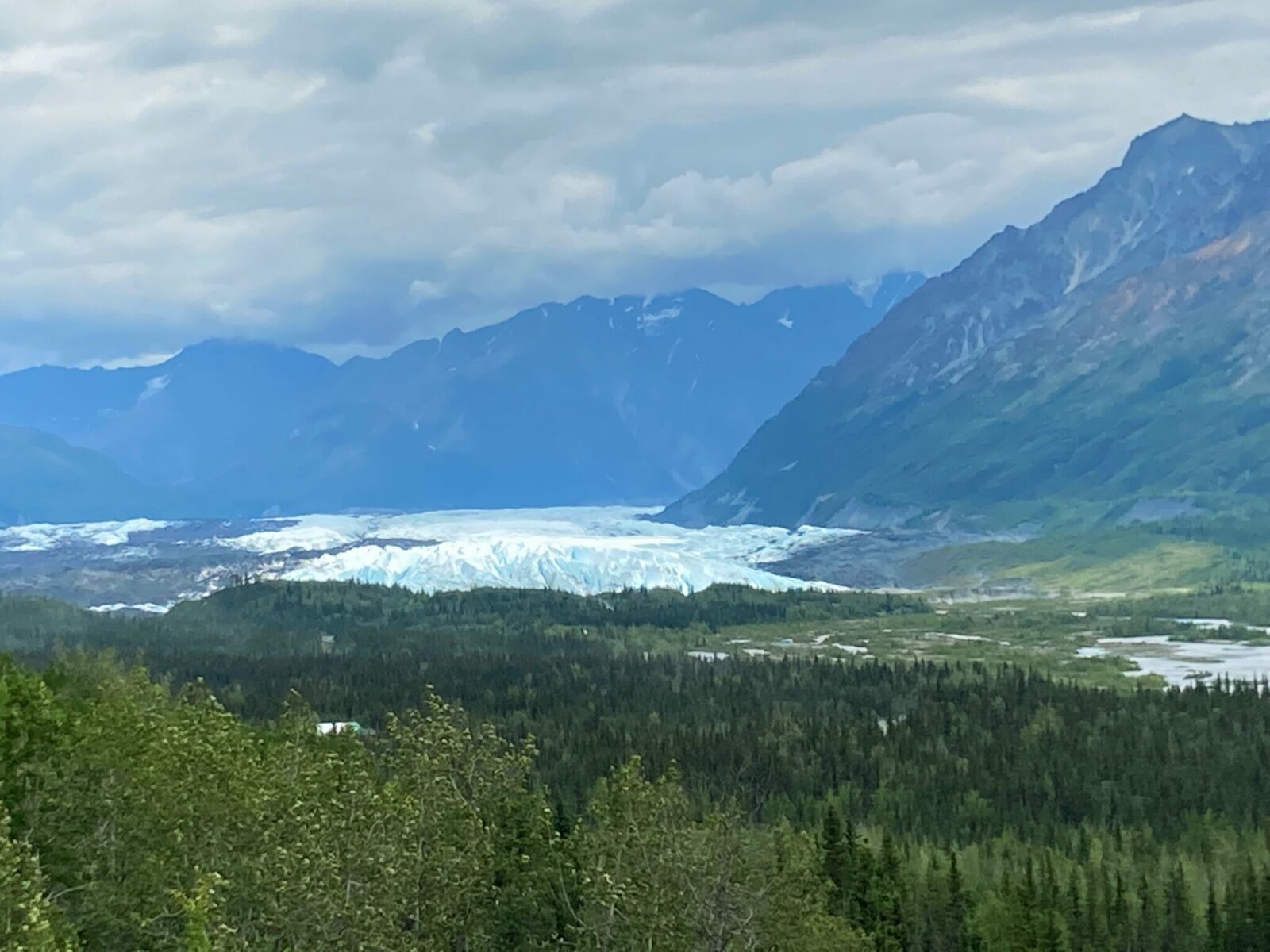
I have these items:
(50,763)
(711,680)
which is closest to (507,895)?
(50,763)

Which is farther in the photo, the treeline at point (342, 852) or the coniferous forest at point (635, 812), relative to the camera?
the coniferous forest at point (635, 812)

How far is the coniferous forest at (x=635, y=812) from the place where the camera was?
52.9 meters

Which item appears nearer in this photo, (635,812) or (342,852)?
(342,852)

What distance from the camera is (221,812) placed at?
56375mm

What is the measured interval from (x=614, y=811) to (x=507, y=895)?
5.63 m

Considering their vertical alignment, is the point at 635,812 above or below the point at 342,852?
above

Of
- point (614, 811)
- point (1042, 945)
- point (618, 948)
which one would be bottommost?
point (1042, 945)

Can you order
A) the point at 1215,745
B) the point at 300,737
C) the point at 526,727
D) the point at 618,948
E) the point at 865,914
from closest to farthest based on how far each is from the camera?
the point at 618,948, the point at 300,737, the point at 865,914, the point at 1215,745, the point at 526,727

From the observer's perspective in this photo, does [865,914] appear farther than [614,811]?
Yes

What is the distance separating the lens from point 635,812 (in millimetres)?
57594

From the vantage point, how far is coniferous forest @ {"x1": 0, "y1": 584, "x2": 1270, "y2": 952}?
52.9 m

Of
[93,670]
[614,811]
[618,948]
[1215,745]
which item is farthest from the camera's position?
[1215,745]

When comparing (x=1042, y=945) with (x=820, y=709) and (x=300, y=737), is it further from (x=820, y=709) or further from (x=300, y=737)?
(x=820, y=709)

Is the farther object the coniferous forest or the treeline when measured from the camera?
the coniferous forest
